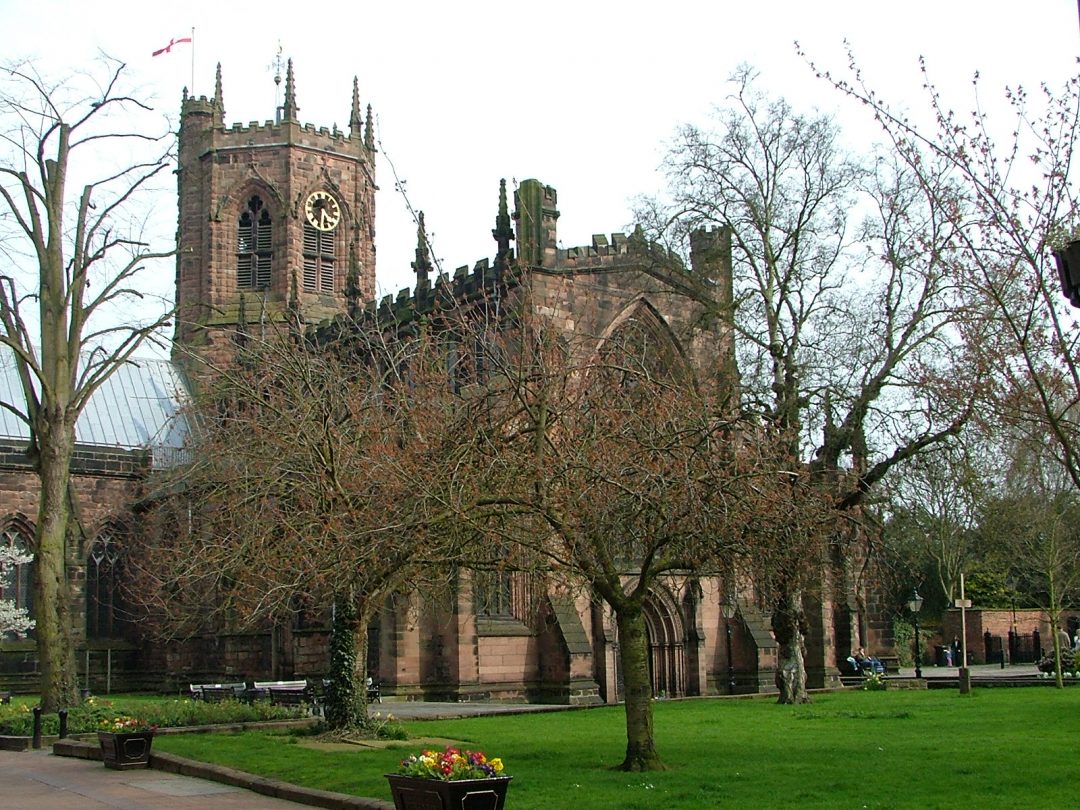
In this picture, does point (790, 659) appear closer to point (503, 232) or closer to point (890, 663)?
point (503, 232)

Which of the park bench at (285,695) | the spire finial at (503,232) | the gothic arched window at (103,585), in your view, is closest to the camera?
the park bench at (285,695)

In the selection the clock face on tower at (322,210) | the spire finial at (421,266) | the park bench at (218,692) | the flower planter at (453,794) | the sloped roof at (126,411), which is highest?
the clock face on tower at (322,210)

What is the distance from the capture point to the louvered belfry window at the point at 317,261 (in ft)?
175

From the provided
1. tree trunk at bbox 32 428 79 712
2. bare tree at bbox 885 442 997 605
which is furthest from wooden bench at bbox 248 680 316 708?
bare tree at bbox 885 442 997 605

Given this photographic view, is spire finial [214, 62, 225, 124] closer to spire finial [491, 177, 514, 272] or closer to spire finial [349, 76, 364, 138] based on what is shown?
spire finial [349, 76, 364, 138]

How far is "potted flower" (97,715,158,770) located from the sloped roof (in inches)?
1088

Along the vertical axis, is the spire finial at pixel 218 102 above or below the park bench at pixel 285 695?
above

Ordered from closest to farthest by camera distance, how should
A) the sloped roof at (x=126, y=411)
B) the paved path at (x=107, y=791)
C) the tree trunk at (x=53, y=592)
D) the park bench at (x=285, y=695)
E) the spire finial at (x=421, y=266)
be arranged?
the paved path at (x=107, y=791), the tree trunk at (x=53, y=592), the park bench at (x=285, y=695), the spire finial at (x=421, y=266), the sloped roof at (x=126, y=411)

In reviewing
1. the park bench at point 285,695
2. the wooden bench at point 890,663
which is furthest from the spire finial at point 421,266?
the wooden bench at point 890,663

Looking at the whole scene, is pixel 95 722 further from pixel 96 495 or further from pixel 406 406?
pixel 96 495

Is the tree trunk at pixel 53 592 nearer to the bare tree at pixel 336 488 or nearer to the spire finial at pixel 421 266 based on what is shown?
the bare tree at pixel 336 488

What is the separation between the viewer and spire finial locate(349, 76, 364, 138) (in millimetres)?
55781

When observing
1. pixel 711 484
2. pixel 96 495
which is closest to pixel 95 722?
pixel 711 484

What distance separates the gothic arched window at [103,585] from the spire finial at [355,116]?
20000mm
